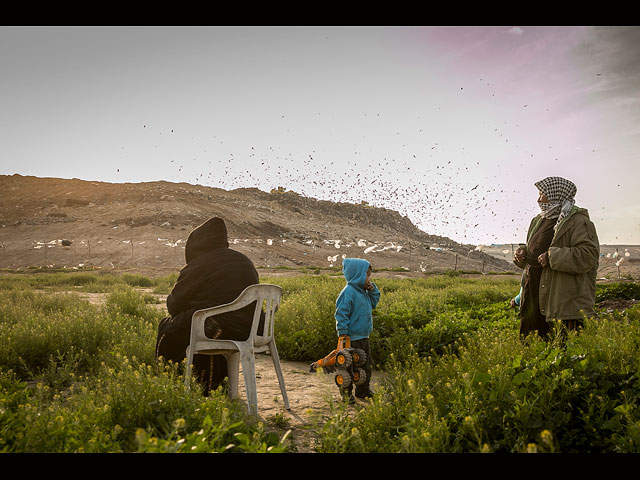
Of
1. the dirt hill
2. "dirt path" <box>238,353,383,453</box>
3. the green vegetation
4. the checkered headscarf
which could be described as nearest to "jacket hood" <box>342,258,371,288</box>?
"dirt path" <box>238,353,383,453</box>

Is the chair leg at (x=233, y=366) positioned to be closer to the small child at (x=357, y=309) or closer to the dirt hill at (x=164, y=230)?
the small child at (x=357, y=309)

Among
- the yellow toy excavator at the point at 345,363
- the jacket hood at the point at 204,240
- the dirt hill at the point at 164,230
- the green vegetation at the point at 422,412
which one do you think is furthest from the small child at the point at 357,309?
the dirt hill at the point at 164,230

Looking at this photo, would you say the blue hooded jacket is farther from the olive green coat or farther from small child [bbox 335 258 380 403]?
the olive green coat

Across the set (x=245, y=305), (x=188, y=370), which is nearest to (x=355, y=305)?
(x=245, y=305)

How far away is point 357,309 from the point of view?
4852 mm

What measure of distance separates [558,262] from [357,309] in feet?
6.31

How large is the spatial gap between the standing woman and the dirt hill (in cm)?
2968

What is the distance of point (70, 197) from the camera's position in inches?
2389

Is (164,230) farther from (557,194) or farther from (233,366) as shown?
(557,194)

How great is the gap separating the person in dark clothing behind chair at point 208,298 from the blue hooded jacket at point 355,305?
0.85 metres

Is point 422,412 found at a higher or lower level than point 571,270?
lower
